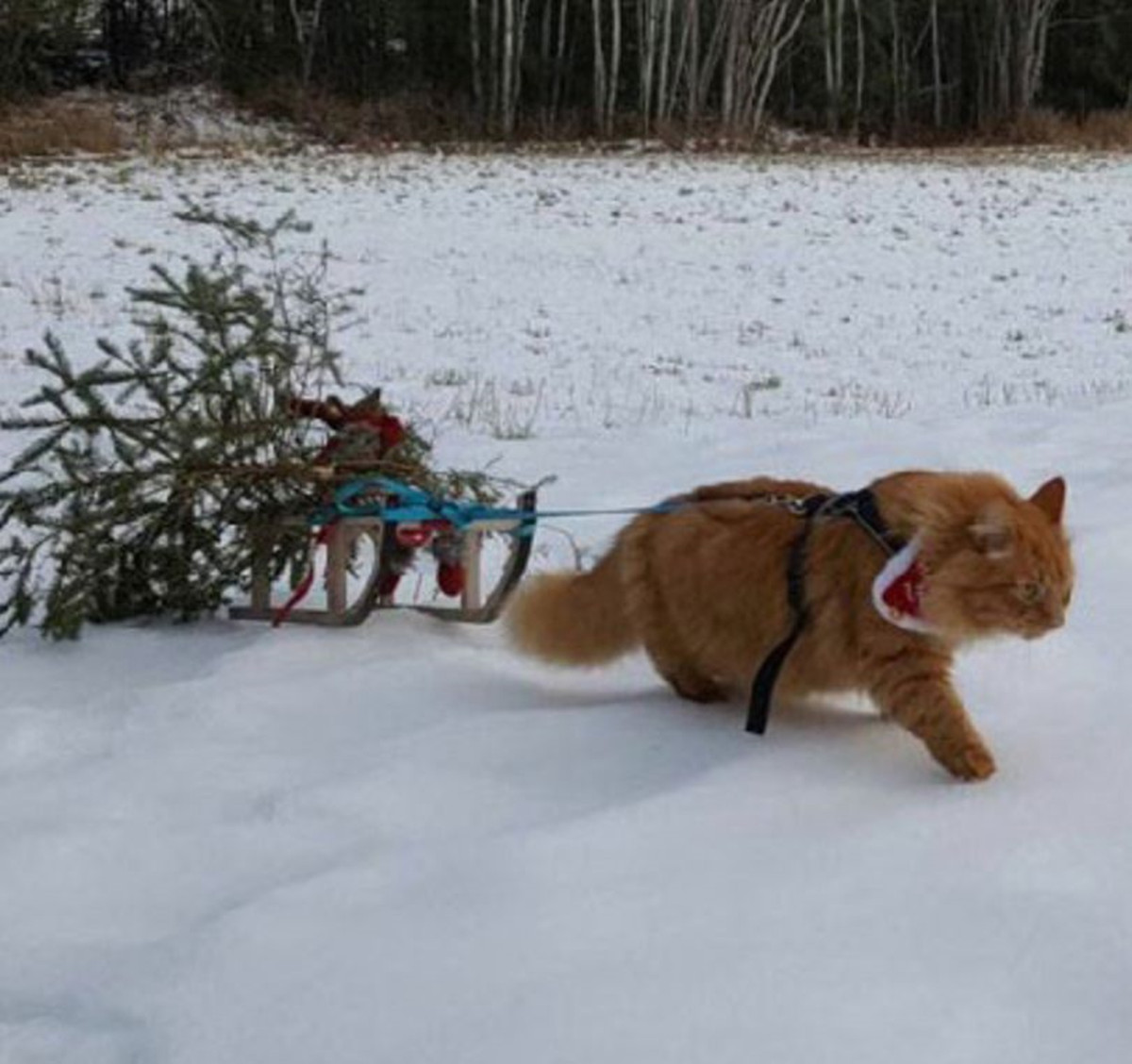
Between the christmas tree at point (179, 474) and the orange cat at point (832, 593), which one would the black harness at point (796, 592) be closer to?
the orange cat at point (832, 593)

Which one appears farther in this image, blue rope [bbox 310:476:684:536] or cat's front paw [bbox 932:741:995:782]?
blue rope [bbox 310:476:684:536]

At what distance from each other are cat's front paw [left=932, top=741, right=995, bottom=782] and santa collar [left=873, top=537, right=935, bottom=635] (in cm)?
25

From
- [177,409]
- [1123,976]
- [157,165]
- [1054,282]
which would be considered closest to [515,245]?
[1054,282]

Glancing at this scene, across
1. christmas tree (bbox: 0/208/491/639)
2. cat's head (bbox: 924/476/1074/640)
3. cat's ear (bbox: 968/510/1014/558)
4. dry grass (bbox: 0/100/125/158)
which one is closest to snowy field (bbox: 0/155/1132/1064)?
christmas tree (bbox: 0/208/491/639)

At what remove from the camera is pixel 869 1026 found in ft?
7.52

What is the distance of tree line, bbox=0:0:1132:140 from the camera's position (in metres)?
35.2

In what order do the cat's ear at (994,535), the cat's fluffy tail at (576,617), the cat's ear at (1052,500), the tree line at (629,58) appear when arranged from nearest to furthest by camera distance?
the cat's ear at (994,535) → the cat's ear at (1052,500) → the cat's fluffy tail at (576,617) → the tree line at (629,58)

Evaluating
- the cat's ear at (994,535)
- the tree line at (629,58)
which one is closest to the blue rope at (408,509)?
the cat's ear at (994,535)

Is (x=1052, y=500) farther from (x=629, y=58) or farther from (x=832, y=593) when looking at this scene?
(x=629, y=58)

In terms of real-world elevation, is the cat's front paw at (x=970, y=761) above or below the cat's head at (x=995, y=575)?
below

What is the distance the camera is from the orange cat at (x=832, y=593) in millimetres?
3158

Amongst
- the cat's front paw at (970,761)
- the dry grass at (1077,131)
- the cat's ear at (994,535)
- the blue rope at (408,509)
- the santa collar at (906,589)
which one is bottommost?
the cat's front paw at (970,761)

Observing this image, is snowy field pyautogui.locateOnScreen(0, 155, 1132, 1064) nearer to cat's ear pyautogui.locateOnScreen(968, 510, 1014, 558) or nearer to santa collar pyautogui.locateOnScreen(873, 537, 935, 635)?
santa collar pyautogui.locateOnScreen(873, 537, 935, 635)

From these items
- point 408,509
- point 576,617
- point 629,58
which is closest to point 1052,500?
point 576,617
